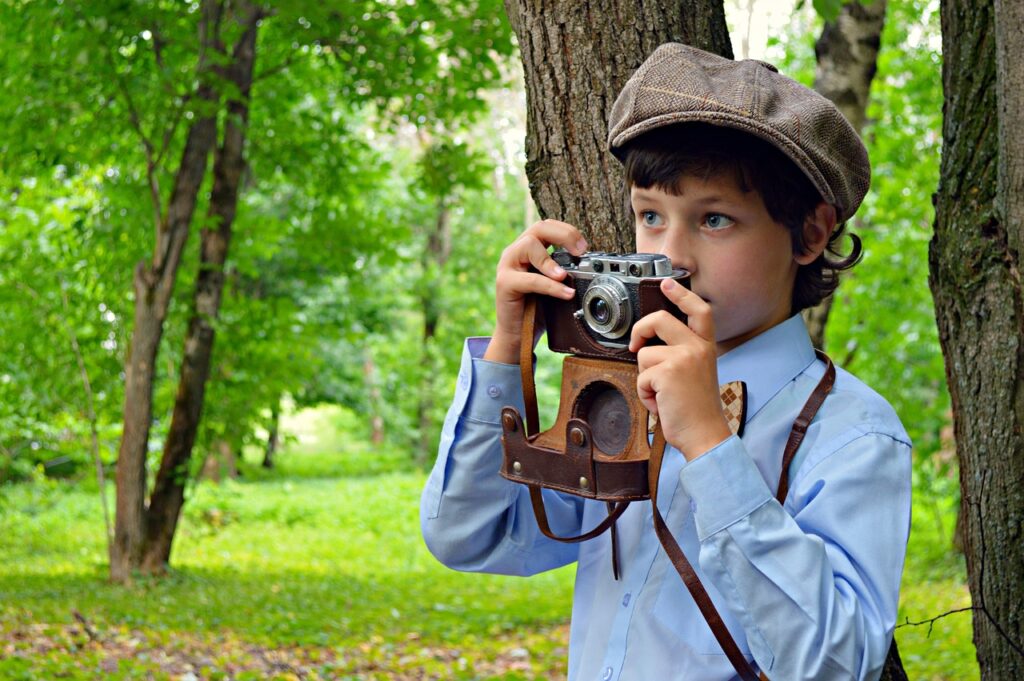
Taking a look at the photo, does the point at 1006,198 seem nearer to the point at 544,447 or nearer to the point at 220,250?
the point at 544,447

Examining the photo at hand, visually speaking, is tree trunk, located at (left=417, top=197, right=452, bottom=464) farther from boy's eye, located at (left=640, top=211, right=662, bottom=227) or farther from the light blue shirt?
boy's eye, located at (left=640, top=211, right=662, bottom=227)

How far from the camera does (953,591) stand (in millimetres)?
9898

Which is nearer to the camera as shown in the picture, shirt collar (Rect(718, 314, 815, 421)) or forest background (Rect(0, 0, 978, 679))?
shirt collar (Rect(718, 314, 815, 421))

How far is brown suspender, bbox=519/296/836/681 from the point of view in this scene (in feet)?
4.84

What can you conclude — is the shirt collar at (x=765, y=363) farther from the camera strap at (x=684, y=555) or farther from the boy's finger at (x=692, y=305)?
the boy's finger at (x=692, y=305)

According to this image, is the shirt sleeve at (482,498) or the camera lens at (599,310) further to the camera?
the shirt sleeve at (482,498)

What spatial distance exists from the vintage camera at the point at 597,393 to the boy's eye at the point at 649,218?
0.12 m

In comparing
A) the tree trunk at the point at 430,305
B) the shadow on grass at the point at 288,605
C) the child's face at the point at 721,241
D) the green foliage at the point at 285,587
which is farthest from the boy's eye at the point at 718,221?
the tree trunk at the point at 430,305

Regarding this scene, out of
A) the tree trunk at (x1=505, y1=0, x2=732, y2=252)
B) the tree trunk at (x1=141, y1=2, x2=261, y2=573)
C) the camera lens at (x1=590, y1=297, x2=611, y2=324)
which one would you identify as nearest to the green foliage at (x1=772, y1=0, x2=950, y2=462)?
the tree trunk at (x1=141, y1=2, x2=261, y2=573)

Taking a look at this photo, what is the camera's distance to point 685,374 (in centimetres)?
142

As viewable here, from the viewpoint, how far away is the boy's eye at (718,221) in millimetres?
1581

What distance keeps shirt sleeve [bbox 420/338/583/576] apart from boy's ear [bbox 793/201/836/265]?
0.51 meters

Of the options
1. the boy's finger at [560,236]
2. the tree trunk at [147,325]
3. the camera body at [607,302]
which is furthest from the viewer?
the tree trunk at [147,325]

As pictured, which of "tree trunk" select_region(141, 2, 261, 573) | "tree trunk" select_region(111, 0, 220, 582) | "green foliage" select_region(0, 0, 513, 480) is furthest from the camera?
"tree trunk" select_region(141, 2, 261, 573)
